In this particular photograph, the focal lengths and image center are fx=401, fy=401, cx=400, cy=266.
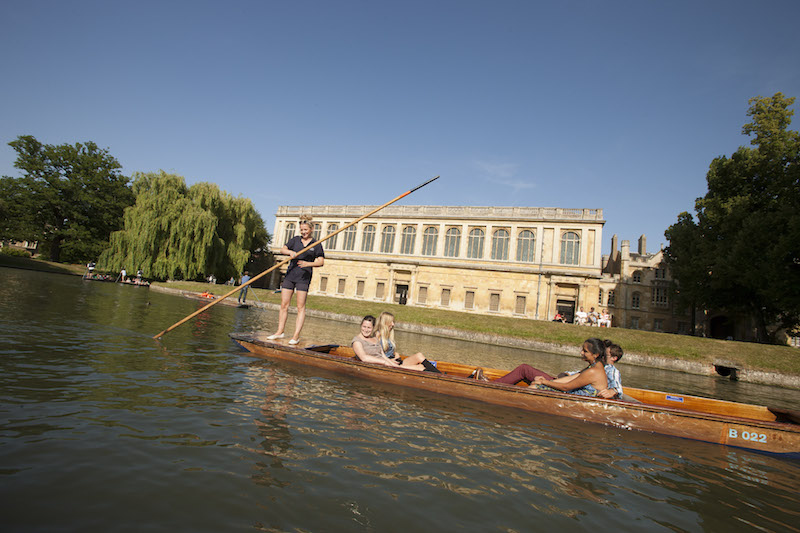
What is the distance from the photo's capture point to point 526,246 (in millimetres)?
36812

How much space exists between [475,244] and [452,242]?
2295 millimetres

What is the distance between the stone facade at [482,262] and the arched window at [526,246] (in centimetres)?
9

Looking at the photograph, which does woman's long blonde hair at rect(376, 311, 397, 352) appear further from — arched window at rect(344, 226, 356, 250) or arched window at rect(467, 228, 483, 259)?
arched window at rect(344, 226, 356, 250)

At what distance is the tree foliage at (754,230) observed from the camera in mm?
20969

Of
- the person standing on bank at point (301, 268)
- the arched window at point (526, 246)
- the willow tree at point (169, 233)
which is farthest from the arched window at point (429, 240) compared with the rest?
the person standing on bank at point (301, 268)

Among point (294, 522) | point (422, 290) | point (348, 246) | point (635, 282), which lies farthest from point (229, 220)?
point (635, 282)

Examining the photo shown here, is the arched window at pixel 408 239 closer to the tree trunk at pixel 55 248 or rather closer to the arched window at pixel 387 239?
the arched window at pixel 387 239

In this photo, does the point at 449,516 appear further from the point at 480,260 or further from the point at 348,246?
the point at 348,246

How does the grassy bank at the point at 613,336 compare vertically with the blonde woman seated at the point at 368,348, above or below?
above

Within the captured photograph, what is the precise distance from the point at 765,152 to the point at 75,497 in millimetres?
33028

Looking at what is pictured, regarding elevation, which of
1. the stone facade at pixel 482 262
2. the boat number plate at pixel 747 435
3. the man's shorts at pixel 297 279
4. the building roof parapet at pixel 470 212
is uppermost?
the building roof parapet at pixel 470 212

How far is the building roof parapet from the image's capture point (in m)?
35.2

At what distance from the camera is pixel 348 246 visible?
4441 cm

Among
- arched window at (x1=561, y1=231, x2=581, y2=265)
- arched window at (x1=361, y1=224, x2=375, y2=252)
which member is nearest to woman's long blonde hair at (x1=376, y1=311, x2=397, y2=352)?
arched window at (x1=561, y1=231, x2=581, y2=265)
